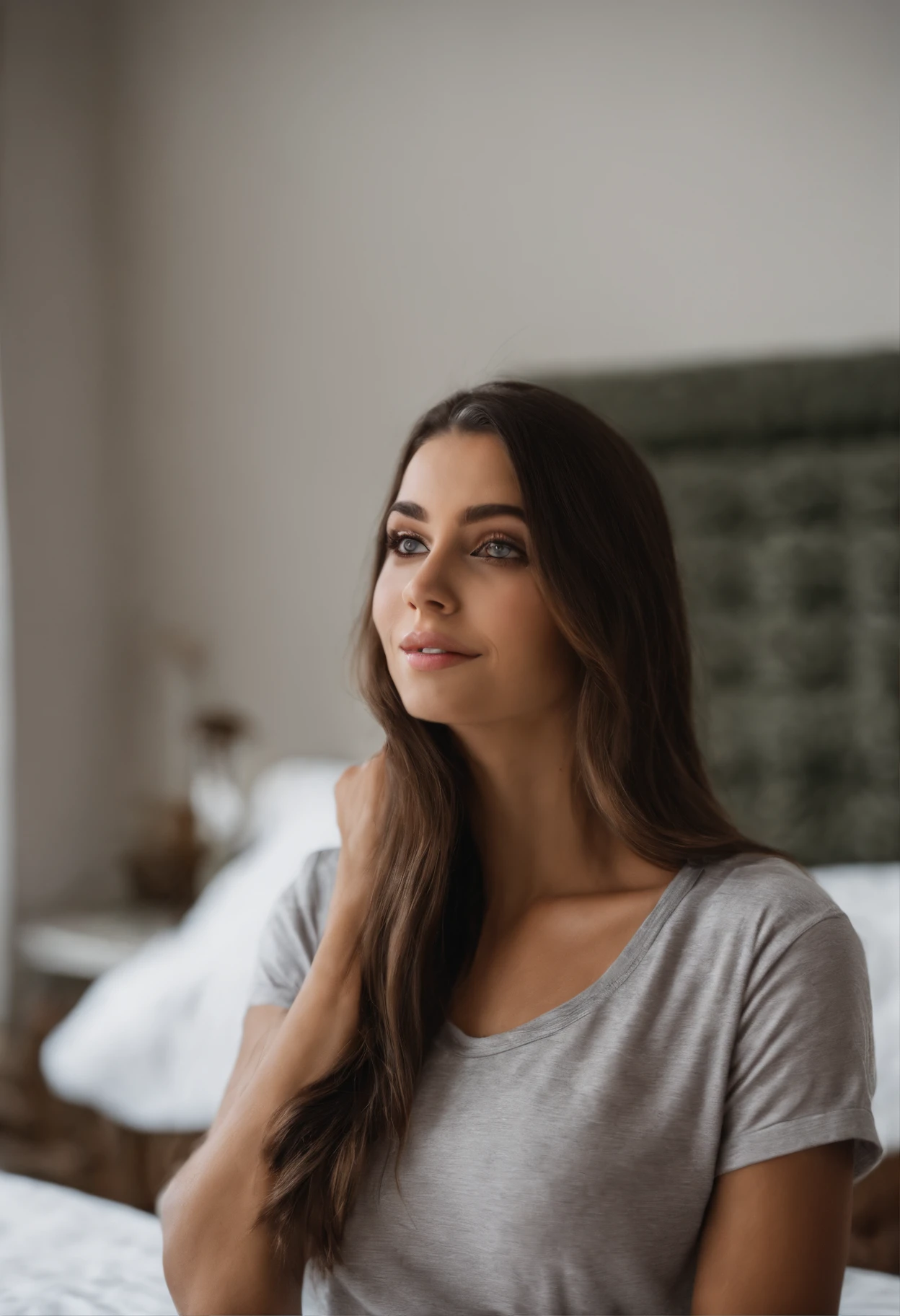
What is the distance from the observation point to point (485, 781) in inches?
47.9

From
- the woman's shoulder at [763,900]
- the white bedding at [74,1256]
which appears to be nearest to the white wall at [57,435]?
the white bedding at [74,1256]

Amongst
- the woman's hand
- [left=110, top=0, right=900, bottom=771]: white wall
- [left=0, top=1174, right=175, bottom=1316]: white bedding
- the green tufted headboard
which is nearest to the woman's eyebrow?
the woman's hand

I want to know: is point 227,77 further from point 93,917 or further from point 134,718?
point 93,917

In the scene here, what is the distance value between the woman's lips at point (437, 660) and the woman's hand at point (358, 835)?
7.2 inches

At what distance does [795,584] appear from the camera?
6.72 ft

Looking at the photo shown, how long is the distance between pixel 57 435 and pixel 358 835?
2.02m

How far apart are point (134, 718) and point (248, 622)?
43 cm

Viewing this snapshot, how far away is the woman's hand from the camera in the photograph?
3.90 ft

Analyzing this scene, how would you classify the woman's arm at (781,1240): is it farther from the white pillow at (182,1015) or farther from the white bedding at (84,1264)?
the white pillow at (182,1015)

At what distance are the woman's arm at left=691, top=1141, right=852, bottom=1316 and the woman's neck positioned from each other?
0.31 metres

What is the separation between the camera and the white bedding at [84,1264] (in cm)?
124

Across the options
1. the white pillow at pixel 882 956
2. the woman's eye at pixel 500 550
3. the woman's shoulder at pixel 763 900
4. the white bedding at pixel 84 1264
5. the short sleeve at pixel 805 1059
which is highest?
the woman's eye at pixel 500 550

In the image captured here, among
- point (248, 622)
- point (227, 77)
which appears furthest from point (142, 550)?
point (227, 77)

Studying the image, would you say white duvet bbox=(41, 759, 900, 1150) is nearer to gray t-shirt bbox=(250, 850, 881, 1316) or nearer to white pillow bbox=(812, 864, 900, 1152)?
white pillow bbox=(812, 864, 900, 1152)
